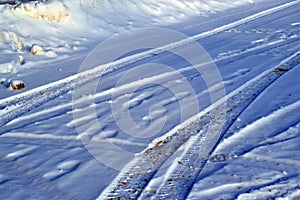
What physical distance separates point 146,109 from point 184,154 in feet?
4.98

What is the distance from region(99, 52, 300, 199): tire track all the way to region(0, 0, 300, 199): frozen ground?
0.01 m

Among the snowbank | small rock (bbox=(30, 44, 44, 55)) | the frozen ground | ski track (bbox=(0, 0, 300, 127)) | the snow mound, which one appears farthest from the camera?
the snow mound

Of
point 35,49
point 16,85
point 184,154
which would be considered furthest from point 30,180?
point 35,49

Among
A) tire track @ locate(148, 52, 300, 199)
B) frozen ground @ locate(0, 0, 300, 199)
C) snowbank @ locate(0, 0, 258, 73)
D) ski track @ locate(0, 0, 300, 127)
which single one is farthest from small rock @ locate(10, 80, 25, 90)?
tire track @ locate(148, 52, 300, 199)

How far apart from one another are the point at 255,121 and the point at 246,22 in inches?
278

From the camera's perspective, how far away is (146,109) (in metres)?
6.07

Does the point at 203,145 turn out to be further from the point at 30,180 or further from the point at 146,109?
the point at 30,180

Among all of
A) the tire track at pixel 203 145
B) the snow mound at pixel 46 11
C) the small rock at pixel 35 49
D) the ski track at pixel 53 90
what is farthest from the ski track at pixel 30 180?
the snow mound at pixel 46 11

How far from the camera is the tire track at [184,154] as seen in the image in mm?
4051

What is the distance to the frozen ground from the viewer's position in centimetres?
420

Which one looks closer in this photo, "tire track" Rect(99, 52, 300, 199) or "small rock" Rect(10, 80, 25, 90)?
"tire track" Rect(99, 52, 300, 199)

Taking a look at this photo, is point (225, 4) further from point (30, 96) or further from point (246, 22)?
point (30, 96)

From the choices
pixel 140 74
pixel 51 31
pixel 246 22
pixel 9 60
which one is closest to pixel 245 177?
pixel 140 74

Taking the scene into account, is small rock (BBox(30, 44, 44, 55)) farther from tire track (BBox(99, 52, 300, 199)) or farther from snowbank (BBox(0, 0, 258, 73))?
tire track (BBox(99, 52, 300, 199))
